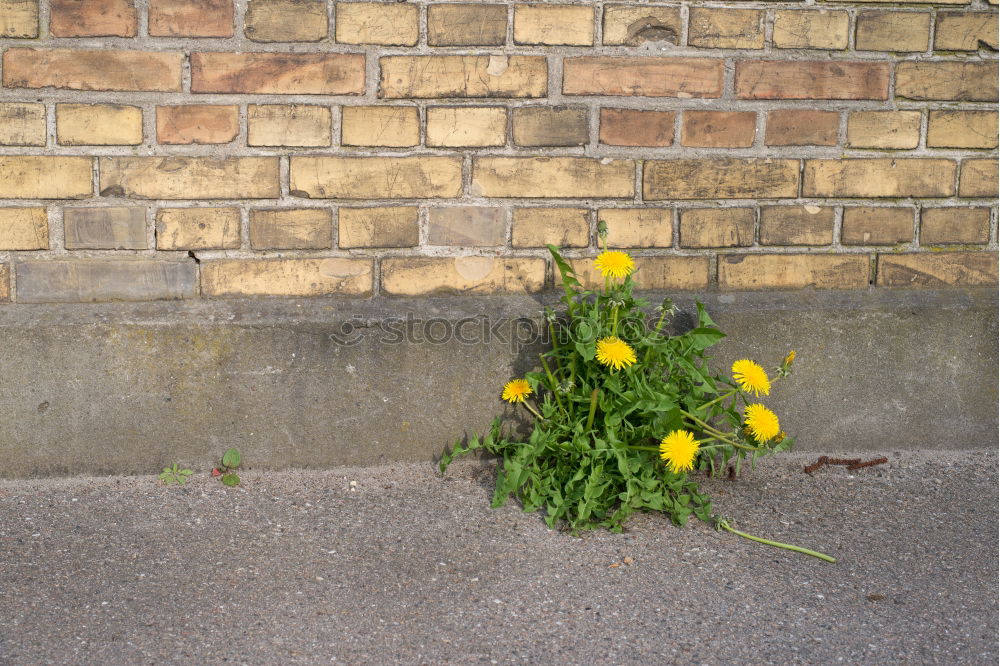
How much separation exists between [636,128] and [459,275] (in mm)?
587

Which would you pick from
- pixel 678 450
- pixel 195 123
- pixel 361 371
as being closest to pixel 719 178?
pixel 678 450

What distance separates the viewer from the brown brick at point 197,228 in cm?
229

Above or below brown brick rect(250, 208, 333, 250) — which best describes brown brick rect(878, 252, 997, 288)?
below

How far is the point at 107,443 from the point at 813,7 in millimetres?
2085

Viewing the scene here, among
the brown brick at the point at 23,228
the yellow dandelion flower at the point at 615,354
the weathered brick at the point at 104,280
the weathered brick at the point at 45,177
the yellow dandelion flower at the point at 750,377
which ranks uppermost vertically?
the weathered brick at the point at 45,177

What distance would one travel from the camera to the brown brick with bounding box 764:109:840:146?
2393mm

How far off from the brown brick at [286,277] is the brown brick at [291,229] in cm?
4

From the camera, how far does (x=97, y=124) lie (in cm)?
223

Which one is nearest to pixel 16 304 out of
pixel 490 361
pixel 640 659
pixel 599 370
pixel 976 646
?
pixel 490 361

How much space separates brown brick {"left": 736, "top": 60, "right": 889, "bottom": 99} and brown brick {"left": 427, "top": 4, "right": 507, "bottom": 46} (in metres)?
0.63

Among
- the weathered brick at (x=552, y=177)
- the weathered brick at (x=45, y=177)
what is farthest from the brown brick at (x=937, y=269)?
the weathered brick at (x=45, y=177)

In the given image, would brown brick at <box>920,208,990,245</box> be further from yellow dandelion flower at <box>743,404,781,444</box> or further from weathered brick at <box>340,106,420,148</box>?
weathered brick at <box>340,106,420,148</box>

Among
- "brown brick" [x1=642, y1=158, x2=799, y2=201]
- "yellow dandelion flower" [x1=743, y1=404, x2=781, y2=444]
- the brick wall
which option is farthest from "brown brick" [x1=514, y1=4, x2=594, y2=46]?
"yellow dandelion flower" [x1=743, y1=404, x2=781, y2=444]

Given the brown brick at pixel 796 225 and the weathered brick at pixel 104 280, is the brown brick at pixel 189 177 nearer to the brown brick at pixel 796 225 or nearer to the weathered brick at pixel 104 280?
the weathered brick at pixel 104 280
